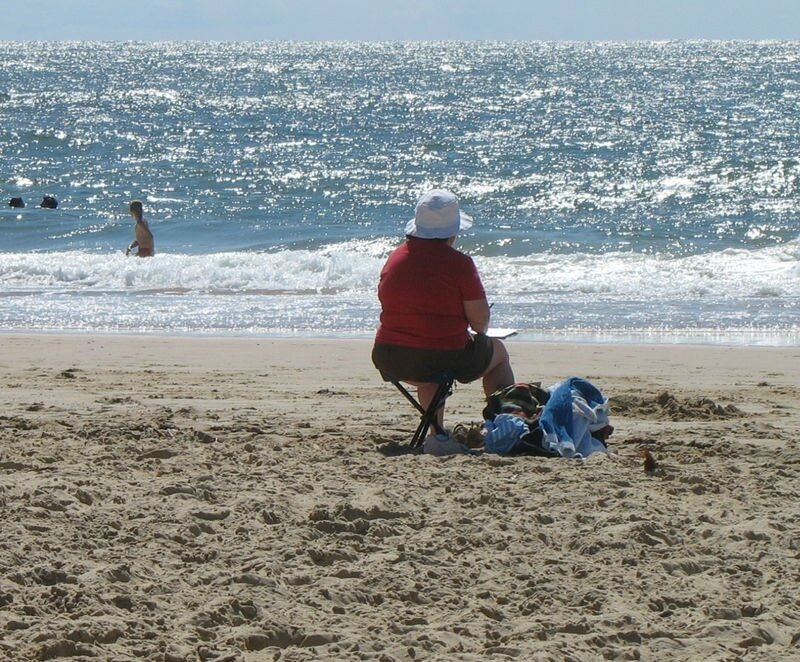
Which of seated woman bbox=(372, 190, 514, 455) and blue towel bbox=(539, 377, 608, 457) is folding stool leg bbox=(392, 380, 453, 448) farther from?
blue towel bbox=(539, 377, 608, 457)

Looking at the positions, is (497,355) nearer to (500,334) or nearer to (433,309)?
(500,334)

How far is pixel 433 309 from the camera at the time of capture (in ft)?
18.6

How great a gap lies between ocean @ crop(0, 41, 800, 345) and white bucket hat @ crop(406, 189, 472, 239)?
18.7 ft

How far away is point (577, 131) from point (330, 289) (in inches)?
1052

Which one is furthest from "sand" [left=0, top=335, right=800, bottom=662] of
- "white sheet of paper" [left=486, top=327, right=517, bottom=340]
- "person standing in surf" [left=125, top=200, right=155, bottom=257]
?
"person standing in surf" [left=125, top=200, right=155, bottom=257]

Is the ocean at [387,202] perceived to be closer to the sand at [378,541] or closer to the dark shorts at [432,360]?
the dark shorts at [432,360]

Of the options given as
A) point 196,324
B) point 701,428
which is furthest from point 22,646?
point 196,324

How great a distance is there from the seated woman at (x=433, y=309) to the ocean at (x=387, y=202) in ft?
18.2

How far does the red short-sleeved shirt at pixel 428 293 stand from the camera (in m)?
5.61

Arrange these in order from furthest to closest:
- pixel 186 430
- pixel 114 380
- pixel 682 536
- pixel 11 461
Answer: pixel 114 380
pixel 186 430
pixel 11 461
pixel 682 536

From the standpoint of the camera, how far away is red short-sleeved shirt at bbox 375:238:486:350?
561 centimetres

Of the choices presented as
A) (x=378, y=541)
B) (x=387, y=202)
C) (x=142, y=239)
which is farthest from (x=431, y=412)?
(x=387, y=202)

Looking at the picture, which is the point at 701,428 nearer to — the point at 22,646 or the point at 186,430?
the point at 186,430

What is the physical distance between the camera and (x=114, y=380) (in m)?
8.28
